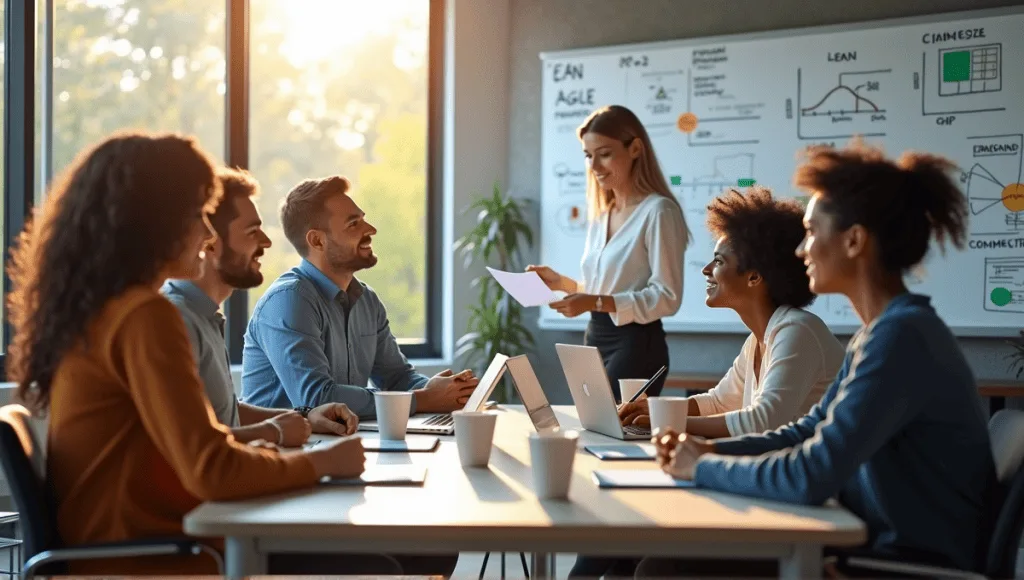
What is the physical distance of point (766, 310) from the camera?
2.42m

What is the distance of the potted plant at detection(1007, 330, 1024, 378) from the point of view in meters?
4.18

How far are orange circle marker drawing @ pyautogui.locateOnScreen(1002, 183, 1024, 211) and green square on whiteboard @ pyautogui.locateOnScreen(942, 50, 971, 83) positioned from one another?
0.49 metres

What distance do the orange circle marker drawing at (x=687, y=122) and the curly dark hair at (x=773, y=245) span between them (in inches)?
102

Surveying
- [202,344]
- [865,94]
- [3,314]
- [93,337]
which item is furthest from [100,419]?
[865,94]

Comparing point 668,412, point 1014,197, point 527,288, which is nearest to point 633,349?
point 527,288

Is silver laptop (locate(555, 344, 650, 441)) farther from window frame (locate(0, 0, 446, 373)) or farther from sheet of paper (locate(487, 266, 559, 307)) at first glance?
window frame (locate(0, 0, 446, 373))

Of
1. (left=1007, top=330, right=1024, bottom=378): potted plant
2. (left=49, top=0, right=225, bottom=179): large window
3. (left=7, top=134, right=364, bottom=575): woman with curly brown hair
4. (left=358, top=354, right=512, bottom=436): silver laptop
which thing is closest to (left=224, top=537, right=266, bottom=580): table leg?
(left=7, top=134, right=364, bottom=575): woman with curly brown hair

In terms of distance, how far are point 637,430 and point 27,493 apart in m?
1.27

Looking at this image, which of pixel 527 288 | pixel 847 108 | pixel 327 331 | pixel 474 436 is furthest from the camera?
pixel 847 108

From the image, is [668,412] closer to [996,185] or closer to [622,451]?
[622,451]

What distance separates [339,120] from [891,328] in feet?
13.8

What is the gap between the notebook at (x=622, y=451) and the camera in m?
2.01

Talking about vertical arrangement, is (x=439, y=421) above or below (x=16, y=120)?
below

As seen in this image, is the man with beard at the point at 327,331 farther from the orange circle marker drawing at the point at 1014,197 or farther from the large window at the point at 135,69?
the orange circle marker drawing at the point at 1014,197
